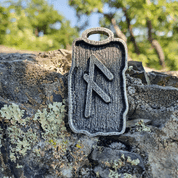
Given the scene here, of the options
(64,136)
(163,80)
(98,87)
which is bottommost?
(64,136)

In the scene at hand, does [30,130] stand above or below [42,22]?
below

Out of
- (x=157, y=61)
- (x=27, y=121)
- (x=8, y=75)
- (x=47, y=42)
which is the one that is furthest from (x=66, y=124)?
(x=157, y=61)

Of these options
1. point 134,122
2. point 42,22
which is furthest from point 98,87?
point 42,22

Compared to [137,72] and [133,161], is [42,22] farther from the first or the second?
[133,161]

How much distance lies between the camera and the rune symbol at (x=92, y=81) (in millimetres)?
2072

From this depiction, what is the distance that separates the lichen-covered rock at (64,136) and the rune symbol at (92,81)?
0.31m

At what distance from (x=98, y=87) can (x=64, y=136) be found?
720mm

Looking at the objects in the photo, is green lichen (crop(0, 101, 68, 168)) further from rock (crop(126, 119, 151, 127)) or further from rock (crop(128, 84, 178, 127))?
rock (crop(128, 84, 178, 127))

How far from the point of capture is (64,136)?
2.02 metres

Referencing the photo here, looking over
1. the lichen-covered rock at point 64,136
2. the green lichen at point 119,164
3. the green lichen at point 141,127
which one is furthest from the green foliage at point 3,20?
the green lichen at point 119,164

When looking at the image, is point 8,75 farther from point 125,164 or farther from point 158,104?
point 158,104

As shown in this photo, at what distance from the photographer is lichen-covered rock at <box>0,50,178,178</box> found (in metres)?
1.84

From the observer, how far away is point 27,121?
1942 mm

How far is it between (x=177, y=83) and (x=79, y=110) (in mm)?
1547
